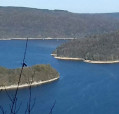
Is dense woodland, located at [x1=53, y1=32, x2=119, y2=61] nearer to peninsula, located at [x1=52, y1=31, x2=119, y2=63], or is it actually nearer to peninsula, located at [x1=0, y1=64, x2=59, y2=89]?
peninsula, located at [x1=52, y1=31, x2=119, y2=63]

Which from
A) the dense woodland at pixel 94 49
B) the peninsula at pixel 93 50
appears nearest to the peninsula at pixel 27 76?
the peninsula at pixel 93 50

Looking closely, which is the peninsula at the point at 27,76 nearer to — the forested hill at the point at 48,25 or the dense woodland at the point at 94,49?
the dense woodland at the point at 94,49

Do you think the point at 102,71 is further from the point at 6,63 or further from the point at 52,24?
the point at 52,24

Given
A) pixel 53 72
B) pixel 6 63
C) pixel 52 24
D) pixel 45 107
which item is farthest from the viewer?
pixel 52 24

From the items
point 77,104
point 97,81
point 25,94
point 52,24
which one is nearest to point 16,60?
point 97,81

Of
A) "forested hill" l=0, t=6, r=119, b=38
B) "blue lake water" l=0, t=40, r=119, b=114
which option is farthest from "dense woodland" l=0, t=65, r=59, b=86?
"forested hill" l=0, t=6, r=119, b=38

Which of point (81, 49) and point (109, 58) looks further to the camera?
point (81, 49)

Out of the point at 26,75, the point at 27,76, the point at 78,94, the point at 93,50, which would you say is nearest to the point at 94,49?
the point at 93,50
